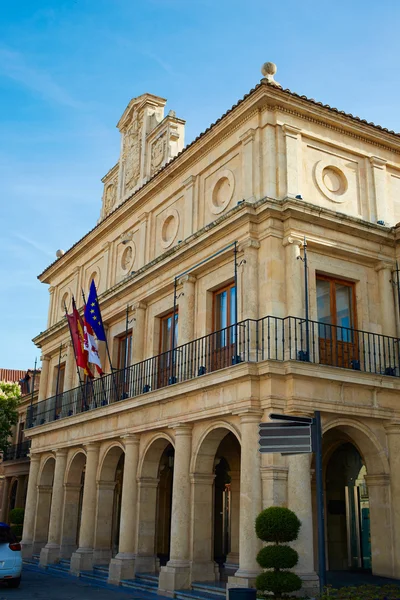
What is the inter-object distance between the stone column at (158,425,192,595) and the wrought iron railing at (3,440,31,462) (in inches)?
854

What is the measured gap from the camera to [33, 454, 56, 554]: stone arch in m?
22.6

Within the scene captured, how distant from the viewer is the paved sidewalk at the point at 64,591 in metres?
14.3

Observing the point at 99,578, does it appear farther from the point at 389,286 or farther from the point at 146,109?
the point at 146,109

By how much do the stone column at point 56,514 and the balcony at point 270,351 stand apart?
4.74m

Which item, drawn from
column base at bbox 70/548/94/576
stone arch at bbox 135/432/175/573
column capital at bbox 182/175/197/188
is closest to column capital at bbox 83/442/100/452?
stone arch at bbox 135/432/175/573

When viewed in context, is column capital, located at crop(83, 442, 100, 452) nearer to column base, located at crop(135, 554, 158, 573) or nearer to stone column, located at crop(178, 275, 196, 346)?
column base, located at crop(135, 554, 158, 573)

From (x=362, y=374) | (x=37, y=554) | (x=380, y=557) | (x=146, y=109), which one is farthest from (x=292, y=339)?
(x=37, y=554)

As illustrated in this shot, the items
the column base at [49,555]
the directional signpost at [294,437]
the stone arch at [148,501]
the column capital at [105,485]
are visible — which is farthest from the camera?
the column base at [49,555]

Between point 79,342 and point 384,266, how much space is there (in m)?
9.09

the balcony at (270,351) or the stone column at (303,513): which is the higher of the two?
the balcony at (270,351)

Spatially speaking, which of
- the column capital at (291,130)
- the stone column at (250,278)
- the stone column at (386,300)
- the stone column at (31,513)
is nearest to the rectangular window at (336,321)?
the stone column at (386,300)

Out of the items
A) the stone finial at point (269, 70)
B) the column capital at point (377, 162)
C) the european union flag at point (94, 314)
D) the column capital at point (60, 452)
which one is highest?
the stone finial at point (269, 70)

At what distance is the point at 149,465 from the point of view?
56.1 feet

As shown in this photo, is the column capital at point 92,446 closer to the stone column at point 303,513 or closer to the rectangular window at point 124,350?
the rectangular window at point 124,350
